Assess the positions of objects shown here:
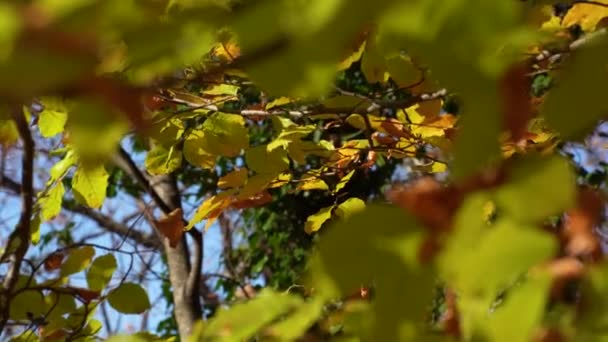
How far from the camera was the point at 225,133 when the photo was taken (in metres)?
1.18

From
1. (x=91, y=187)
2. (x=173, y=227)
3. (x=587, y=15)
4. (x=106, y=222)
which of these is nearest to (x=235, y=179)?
(x=91, y=187)

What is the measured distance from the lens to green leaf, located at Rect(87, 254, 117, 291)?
1104 mm

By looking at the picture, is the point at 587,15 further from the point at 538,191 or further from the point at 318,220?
the point at 538,191

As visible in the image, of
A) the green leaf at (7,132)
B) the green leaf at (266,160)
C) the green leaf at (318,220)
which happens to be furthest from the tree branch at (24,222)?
the green leaf at (318,220)

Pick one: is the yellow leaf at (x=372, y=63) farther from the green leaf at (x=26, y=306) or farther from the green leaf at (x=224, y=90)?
the green leaf at (x=26, y=306)

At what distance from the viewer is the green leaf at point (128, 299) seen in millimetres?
1031

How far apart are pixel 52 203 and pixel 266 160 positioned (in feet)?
1.17

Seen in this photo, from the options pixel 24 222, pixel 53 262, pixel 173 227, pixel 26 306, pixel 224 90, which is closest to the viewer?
pixel 24 222

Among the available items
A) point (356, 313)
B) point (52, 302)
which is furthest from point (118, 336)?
point (52, 302)

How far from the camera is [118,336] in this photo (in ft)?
1.80

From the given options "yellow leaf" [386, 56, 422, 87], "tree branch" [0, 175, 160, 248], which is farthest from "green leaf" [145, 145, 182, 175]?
"tree branch" [0, 175, 160, 248]

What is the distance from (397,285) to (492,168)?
6 centimetres

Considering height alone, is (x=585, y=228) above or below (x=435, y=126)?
below

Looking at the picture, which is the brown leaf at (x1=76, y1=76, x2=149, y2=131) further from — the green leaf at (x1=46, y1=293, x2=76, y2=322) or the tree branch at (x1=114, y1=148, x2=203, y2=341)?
the tree branch at (x1=114, y1=148, x2=203, y2=341)
